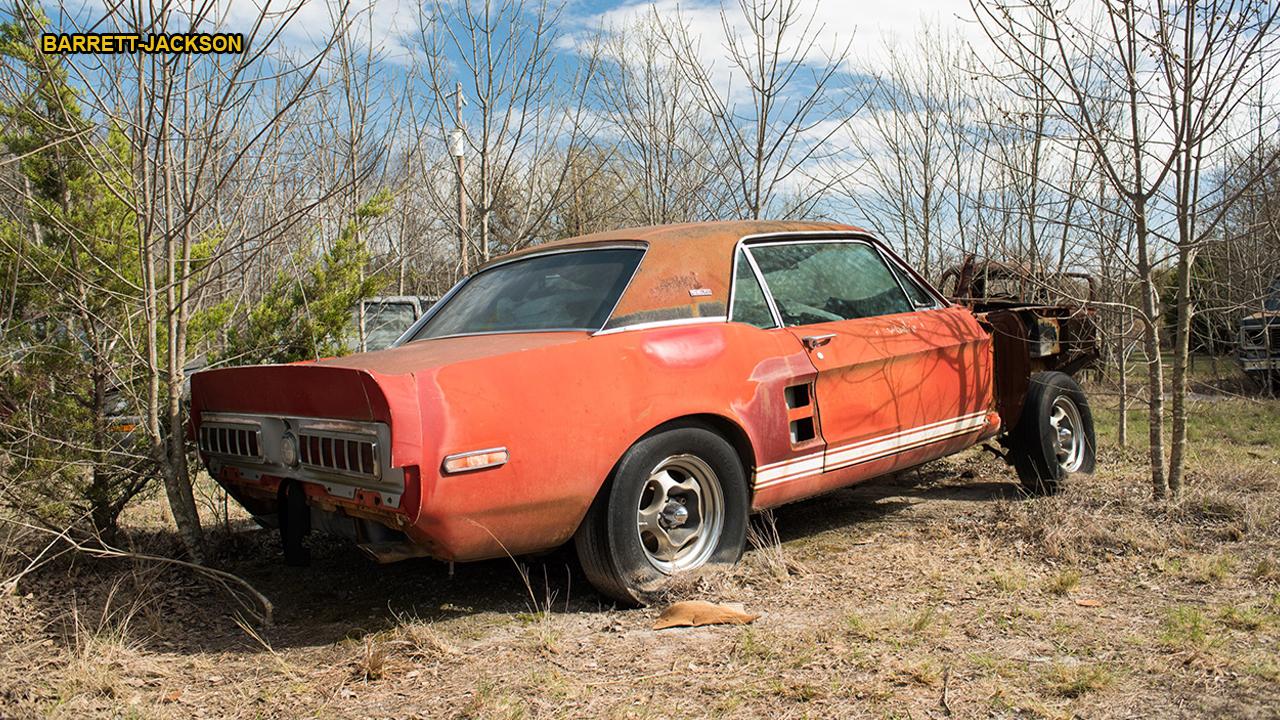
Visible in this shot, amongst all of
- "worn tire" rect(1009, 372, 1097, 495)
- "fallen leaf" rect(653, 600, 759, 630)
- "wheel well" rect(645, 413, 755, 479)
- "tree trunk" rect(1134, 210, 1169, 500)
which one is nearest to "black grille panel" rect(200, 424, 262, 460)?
"wheel well" rect(645, 413, 755, 479)

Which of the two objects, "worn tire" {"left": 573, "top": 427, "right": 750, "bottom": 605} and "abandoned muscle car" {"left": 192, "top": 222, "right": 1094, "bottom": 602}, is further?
"worn tire" {"left": 573, "top": 427, "right": 750, "bottom": 605}

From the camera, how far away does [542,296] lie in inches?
168

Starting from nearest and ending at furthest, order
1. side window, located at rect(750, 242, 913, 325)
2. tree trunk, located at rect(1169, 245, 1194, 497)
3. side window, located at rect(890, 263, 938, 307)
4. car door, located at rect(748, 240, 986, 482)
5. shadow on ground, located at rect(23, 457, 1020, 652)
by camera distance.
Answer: shadow on ground, located at rect(23, 457, 1020, 652) < car door, located at rect(748, 240, 986, 482) < side window, located at rect(750, 242, 913, 325) < tree trunk, located at rect(1169, 245, 1194, 497) < side window, located at rect(890, 263, 938, 307)

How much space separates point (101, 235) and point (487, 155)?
3501 mm

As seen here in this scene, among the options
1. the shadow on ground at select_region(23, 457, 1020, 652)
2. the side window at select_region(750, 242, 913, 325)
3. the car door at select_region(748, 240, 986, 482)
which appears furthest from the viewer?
the side window at select_region(750, 242, 913, 325)

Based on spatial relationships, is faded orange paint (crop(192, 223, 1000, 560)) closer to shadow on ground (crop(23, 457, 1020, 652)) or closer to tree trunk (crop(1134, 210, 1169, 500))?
shadow on ground (crop(23, 457, 1020, 652))

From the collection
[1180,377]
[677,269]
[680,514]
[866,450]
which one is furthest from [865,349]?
[1180,377]

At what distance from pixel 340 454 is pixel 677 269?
5.28 feet

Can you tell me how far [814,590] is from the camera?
3.92m

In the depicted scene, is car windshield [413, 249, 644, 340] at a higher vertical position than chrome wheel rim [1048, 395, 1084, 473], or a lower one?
higher

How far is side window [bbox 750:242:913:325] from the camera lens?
14.9ft

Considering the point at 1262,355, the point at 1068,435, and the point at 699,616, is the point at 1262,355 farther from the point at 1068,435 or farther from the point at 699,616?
the point at 699,616

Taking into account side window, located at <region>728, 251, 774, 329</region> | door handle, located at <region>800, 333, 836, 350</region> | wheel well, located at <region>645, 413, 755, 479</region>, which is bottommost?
wheel well, located at <region>645, 413, 755, 479</region>

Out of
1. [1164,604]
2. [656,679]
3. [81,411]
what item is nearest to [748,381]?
[656,679]
